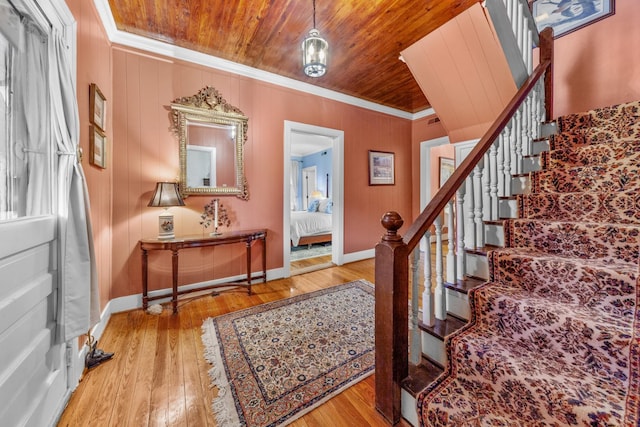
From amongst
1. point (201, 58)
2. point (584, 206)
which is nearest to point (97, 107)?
point (201, 58)

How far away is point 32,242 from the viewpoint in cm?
107

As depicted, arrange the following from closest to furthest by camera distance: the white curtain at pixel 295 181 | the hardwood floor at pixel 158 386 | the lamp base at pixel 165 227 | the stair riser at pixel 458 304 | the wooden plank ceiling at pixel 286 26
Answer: the hardwood floor at pixel 158 386, the stair riser at pixel 458 304, the wooden plank ceiling at pixel 286 26, the lamp base at pixel 165 227, the white curtain at pixel 295 181

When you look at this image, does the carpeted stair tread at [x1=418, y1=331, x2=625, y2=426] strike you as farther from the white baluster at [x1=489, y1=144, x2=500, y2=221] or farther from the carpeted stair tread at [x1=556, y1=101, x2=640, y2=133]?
the carpeted stair tread at [x1=556, y1=101, x2=640, y2=133]

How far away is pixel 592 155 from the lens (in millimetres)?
1609

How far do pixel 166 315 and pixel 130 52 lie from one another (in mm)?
2550

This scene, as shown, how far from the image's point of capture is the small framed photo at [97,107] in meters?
1.78

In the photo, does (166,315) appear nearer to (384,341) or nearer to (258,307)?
(258,307)

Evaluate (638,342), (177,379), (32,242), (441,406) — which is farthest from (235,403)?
(638,342)

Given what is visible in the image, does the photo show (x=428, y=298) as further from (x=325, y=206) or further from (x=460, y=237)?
(x=325, y=206)

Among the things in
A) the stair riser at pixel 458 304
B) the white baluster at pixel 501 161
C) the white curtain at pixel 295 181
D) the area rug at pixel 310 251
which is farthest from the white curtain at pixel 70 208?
the white curtain at pixel 295 181

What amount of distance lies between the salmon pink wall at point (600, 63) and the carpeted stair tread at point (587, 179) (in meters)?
1.05

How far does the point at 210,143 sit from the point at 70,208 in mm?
1663

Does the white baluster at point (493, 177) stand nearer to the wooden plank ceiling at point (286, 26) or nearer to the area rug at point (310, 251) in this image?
the wooden plank ceiling at point (286, 26)

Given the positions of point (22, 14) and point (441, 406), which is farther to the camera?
point (22, 14)
